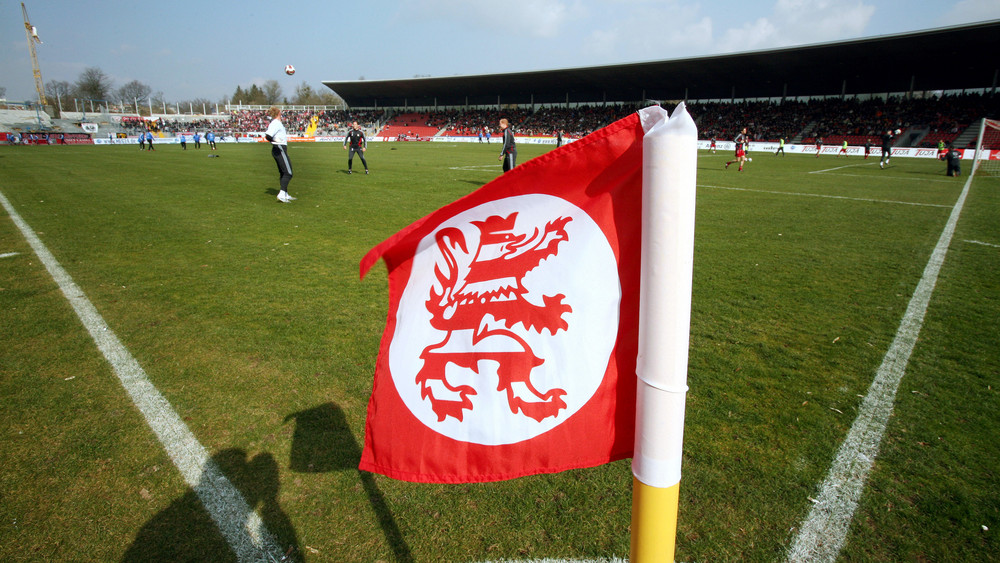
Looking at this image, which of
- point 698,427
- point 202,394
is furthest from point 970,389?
point 202,394

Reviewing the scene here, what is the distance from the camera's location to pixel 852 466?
2.86 meters

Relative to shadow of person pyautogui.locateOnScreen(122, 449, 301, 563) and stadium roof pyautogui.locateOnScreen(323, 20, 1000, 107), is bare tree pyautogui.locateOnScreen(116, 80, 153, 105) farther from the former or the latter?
shadow of person pyautogui.locateOnScreen(122, 449, 301, 563)

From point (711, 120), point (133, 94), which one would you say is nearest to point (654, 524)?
point (711, 120)

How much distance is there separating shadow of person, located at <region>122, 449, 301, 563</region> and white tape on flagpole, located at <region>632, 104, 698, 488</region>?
76.6 inches

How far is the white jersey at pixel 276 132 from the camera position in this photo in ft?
37.6

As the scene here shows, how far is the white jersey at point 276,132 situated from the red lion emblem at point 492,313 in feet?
36.8

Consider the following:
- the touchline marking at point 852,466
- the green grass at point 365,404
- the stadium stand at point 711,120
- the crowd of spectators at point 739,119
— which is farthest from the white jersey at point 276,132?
the stadium stand at point 711,120

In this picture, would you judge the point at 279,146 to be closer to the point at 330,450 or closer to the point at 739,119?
the point at 330,450

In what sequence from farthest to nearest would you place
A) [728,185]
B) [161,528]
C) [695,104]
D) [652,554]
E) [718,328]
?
[695,104], [728,185], [718,328], [161,528], [652,554]

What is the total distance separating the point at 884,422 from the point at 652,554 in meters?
2.99

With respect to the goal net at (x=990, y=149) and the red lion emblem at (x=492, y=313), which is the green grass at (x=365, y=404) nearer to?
the red lion emblem at (x=492, y=313)

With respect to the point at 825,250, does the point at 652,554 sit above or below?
above

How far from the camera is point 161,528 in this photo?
248 cm

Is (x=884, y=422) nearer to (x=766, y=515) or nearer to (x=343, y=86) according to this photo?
(x=766, y=515)
